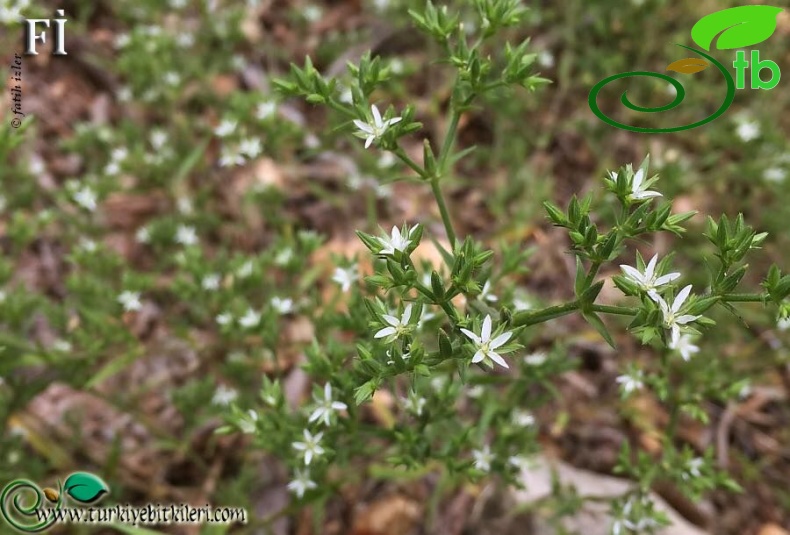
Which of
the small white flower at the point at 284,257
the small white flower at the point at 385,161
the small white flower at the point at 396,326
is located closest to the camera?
the small white flower at the point at 396,326

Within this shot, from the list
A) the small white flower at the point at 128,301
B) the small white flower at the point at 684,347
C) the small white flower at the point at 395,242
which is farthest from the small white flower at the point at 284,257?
the small white flower at the point at 684,347

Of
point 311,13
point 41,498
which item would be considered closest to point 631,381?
point 41,498

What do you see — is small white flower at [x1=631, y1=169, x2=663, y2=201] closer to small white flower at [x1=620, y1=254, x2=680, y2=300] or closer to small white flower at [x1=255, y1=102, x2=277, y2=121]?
small white flower at [x1=620, y1=254, x2=680, y2=300]

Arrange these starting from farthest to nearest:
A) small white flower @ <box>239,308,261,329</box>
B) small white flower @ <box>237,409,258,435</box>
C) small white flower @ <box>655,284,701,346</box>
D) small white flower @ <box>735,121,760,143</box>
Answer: small white flower @ <box>735,121,760,143</box> < small white flower @ <box>239,308,261,329</box> < small white flower @ <box>237,409,258,435</box> < small white flower @ <box>655,284,701,346</box>

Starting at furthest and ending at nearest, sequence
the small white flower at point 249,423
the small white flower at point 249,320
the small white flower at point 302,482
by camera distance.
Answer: the small white flower at point 249,320 → the small white flower at point 302,482 → the small white flower at point 249,423

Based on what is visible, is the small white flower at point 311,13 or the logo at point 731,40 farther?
the small white flower at point 311,13

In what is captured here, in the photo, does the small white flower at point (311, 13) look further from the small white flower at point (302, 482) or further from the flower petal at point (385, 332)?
the flower petal at point (385, 332)

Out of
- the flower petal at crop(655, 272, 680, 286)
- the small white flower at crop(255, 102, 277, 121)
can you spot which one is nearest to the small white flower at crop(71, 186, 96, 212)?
the small white flower at crop(255, 102, 277, 121)

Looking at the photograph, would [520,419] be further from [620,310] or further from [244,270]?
[244,270]
